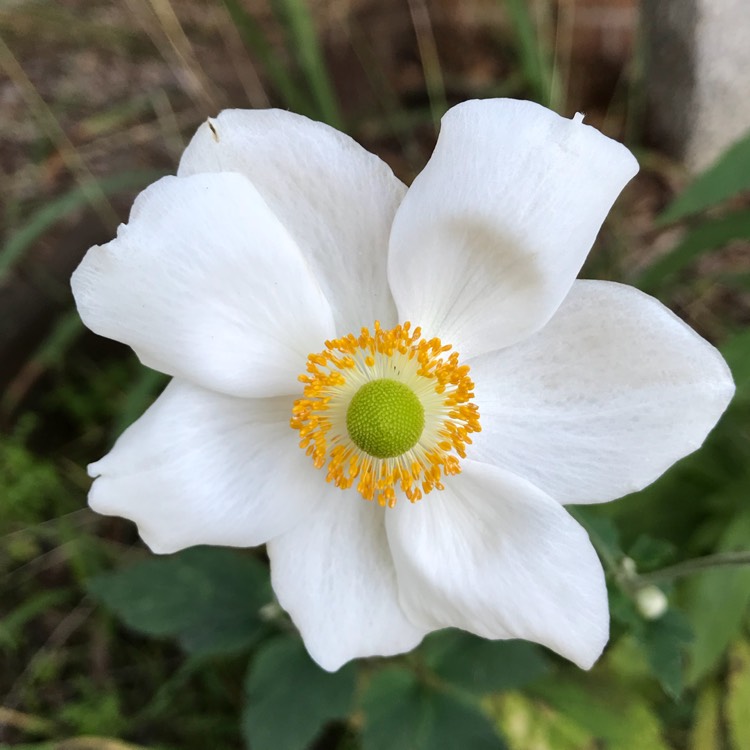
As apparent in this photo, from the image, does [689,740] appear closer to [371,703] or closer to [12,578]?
[371,703]

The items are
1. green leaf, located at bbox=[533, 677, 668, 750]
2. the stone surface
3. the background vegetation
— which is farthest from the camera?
the stone surface

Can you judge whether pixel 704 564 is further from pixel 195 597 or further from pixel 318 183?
pixel 195 597

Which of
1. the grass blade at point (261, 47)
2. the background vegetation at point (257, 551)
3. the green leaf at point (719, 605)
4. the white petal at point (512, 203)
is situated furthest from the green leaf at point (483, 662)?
the grass blade at point (261, 47)

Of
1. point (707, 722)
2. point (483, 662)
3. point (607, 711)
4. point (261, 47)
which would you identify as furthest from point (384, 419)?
point (707, 722)

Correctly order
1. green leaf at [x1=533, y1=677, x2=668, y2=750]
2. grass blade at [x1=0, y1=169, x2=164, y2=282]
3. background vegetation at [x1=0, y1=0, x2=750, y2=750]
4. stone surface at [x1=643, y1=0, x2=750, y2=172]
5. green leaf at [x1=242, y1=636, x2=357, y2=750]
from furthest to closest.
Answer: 1. stone surface at [x1=643, y1=0, x2=750, y2=172]
2. grass blade at [x1=0, y1=169, x2=164, y2=282]
3. green leaf at [x1=533, y1=677, x2=668, y2=750]
4. background vegetation at [x1=0, y1=0, x2=750, y2=750]
5. green leaf at [x1=242, y1=636, x2=357, y2=750]

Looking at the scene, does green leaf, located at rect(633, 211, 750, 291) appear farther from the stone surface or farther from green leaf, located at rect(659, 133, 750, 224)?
the stone surface

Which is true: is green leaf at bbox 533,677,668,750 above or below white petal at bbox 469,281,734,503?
below

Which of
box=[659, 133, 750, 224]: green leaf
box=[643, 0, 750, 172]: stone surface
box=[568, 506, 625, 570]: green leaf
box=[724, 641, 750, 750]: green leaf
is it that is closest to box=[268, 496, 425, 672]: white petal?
box=[568, 506, 625, 570]: green leaf
